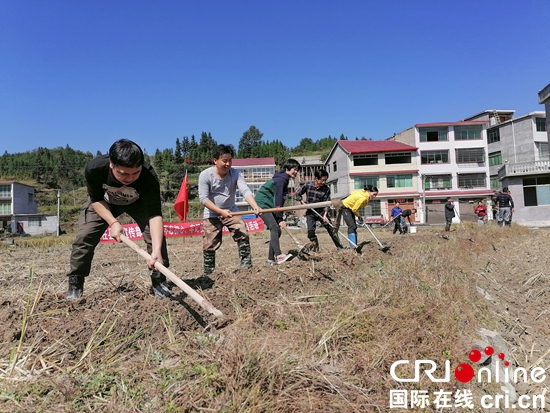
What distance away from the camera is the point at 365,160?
38.0 meters

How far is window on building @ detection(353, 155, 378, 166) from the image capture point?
37.8 meters

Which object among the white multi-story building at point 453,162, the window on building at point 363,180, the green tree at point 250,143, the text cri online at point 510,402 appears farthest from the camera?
the green tree at point 250,143

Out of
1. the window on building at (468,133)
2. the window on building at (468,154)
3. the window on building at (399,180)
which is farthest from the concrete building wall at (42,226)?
the window on building at (468,133)

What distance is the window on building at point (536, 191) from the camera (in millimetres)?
30375

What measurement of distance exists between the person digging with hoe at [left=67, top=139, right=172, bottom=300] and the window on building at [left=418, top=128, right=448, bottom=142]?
38.9 m

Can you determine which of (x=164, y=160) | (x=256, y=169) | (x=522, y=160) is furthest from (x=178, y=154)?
(x=522, y=160)

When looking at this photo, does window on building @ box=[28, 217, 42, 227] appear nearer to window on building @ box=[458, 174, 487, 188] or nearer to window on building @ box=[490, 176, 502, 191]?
window on building @ box=[458, 174, 487, 188]

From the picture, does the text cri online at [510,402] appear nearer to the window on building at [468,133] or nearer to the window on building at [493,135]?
the window on building at [468,133]

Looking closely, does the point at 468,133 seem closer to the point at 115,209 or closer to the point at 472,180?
the point at 472,180

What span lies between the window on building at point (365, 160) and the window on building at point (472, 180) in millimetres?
8502

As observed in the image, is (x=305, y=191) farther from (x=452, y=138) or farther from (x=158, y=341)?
(x=452, y=138)

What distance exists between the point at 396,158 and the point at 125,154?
37450 millimetres

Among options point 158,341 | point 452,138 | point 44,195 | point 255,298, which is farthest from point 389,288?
point 44,195

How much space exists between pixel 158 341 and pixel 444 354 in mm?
2019
